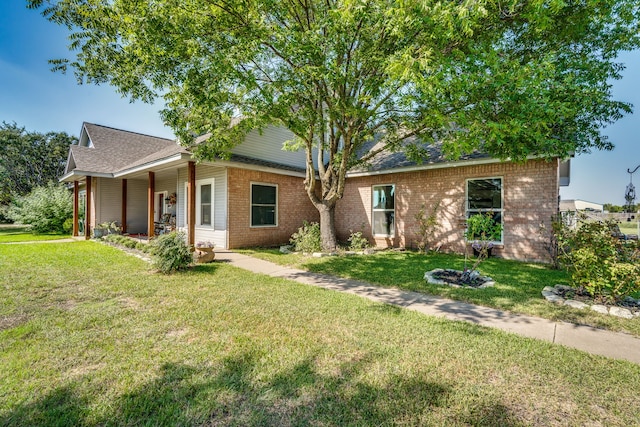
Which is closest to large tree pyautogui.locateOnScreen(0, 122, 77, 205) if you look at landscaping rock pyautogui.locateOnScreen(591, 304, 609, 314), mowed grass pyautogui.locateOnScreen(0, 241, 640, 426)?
mowed grass pyautogui.locateOnScreen(0, 241, 640, 426)

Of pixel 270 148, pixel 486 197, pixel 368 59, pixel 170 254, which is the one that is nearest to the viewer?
pixel 368 59

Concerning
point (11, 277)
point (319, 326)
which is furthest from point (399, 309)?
point (11, 277)

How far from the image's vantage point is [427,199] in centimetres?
1070

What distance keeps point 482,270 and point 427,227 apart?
3078 mm

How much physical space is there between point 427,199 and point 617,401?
8753 mm

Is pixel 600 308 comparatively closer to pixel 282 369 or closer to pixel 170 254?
pixel 282 369

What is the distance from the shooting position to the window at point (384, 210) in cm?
1167

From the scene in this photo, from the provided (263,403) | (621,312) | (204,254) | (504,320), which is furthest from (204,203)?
(621,312)

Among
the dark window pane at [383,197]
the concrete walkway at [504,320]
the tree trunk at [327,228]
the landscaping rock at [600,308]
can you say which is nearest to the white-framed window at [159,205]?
the tree trunk at [327,228]

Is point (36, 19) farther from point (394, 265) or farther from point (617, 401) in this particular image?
point (617, 401)

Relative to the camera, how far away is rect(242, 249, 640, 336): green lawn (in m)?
4.26

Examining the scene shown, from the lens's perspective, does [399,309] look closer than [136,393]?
No

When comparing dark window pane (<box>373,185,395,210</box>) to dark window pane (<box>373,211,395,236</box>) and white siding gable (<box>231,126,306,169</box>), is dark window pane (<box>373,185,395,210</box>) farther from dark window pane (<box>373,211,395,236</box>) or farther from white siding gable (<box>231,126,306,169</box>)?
white siding gable (<box>231,126,306,169</box>)

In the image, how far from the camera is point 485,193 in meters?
9.62
